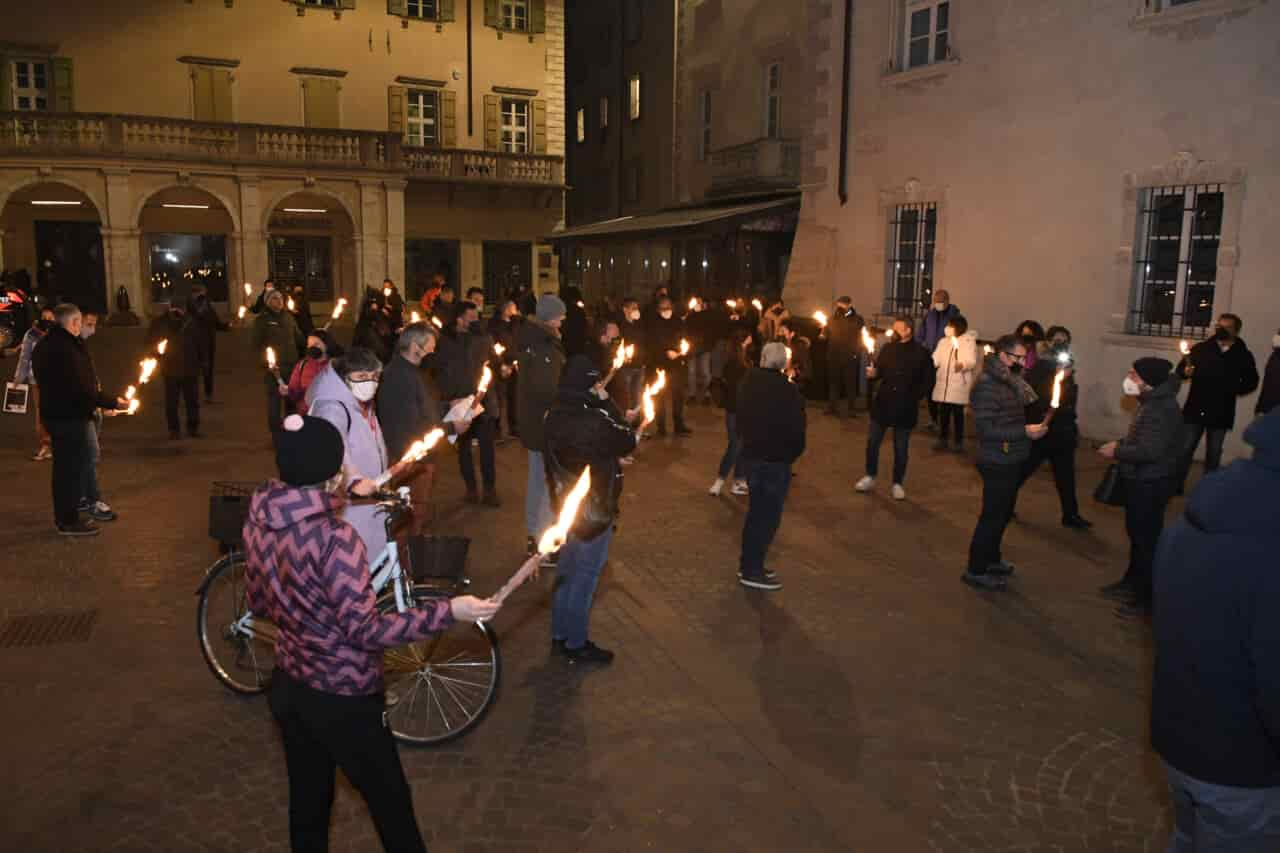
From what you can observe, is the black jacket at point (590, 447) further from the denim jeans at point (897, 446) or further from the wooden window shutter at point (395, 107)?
the wooden window shutter at point (395, 107)

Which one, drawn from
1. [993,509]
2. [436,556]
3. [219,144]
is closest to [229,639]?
[436,556]

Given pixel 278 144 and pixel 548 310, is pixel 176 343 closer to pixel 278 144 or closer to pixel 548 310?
pixel 548 310

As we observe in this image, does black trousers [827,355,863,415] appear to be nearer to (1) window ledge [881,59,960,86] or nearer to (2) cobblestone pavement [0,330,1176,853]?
(1) window ledge [881,59,960,86]

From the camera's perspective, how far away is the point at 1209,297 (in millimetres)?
13055

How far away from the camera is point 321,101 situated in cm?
3406

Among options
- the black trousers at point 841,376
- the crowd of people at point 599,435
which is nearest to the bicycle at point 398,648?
Answer: the crowd of people at point 599,435

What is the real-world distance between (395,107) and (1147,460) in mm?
32458

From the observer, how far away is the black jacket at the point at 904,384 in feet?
34.0

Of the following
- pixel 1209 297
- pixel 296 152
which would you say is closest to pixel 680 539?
pixel 1209 297

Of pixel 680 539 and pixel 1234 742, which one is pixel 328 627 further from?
pixel 680 539

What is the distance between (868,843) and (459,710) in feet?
7.32

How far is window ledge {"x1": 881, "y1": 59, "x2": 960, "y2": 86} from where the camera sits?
53.2 ft

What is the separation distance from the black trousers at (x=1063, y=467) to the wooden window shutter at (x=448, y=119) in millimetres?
29914

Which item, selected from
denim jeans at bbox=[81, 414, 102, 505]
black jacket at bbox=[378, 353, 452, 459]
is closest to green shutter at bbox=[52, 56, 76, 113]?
denim jeans at bbox=[81, 414, 102, 505]
